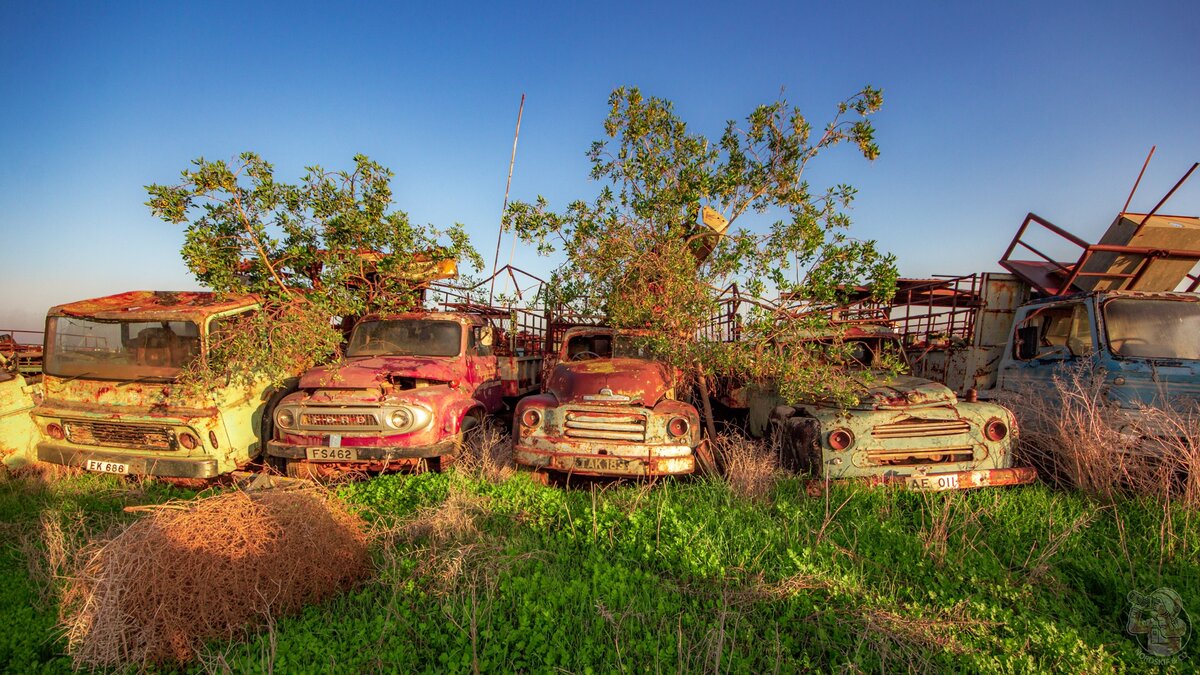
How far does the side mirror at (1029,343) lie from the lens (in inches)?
245

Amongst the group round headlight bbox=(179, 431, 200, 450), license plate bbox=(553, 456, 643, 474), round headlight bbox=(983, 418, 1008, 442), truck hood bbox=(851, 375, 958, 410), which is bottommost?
license plate bbox=(553, 456, 643, 474)

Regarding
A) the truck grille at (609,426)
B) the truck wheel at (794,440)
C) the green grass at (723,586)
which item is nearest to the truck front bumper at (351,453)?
the green grass at (723,586)

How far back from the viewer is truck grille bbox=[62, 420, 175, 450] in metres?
5.19

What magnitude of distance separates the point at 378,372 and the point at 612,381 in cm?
269

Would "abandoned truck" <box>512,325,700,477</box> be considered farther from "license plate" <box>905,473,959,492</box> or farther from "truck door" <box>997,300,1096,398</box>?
"truck door" <box>997,300,1096,398</box>

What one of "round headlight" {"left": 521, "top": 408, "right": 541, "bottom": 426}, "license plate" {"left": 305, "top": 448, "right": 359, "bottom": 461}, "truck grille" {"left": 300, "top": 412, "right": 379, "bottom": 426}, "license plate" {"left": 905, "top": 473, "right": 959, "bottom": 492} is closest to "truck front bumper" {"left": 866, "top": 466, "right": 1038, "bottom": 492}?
"license plate" {"left": 905, "top": 473, "right": 959, "bottom": 492}

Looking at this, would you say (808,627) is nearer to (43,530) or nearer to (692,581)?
(692,581)

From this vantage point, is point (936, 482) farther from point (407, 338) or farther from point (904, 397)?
point (407, 338)

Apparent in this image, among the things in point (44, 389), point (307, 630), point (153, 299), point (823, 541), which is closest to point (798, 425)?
point (823, 541)

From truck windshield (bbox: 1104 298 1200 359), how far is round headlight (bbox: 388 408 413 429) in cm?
768

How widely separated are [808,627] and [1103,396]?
4.92 metres

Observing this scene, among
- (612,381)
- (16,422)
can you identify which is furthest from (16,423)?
(612,381)

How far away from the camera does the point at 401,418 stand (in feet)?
17.4

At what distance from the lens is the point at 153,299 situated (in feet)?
19.8
